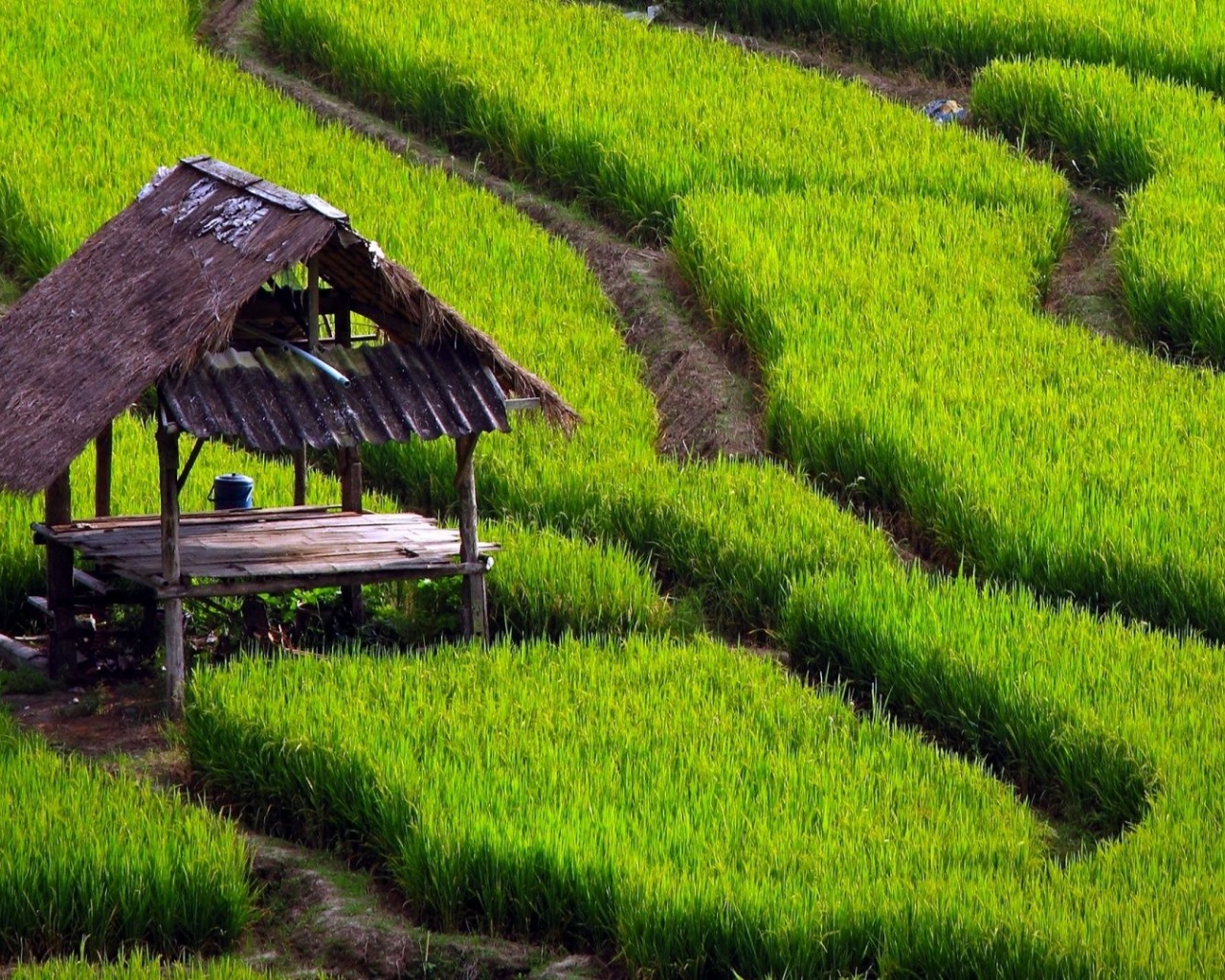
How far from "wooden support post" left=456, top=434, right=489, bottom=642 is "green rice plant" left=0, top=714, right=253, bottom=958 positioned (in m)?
1.94

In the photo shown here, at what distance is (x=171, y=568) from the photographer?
7.02m

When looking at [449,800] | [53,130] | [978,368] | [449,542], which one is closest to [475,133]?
[53,130]

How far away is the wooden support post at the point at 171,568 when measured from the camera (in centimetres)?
701

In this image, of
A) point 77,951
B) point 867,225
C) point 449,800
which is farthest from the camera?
point 867,225

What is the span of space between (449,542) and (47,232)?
4.08 metres

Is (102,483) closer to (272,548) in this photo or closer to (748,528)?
(272,548)

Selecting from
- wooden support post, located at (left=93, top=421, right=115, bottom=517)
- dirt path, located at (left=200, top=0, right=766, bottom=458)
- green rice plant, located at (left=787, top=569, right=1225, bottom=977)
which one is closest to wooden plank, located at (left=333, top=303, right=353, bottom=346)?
wooden support post, located at (left=93, top=421, right=115, bottom=517)

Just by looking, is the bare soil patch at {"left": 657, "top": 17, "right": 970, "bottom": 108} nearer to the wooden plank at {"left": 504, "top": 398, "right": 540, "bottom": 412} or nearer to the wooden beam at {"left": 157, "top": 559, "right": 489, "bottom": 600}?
the wooden plank at {"left": 504, "top": 398, "right": 540, "bottom": 412}

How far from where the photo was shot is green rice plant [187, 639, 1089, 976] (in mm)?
5344

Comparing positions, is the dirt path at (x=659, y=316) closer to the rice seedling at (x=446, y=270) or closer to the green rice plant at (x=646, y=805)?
the rice seedling at (x=446, y=270)

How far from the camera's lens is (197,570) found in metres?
7.16

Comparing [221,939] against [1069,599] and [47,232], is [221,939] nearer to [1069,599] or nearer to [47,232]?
[1069,599]

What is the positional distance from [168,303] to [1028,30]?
8.93 m

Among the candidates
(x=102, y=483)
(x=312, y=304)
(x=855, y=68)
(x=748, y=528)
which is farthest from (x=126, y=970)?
(x=855, y=68)
